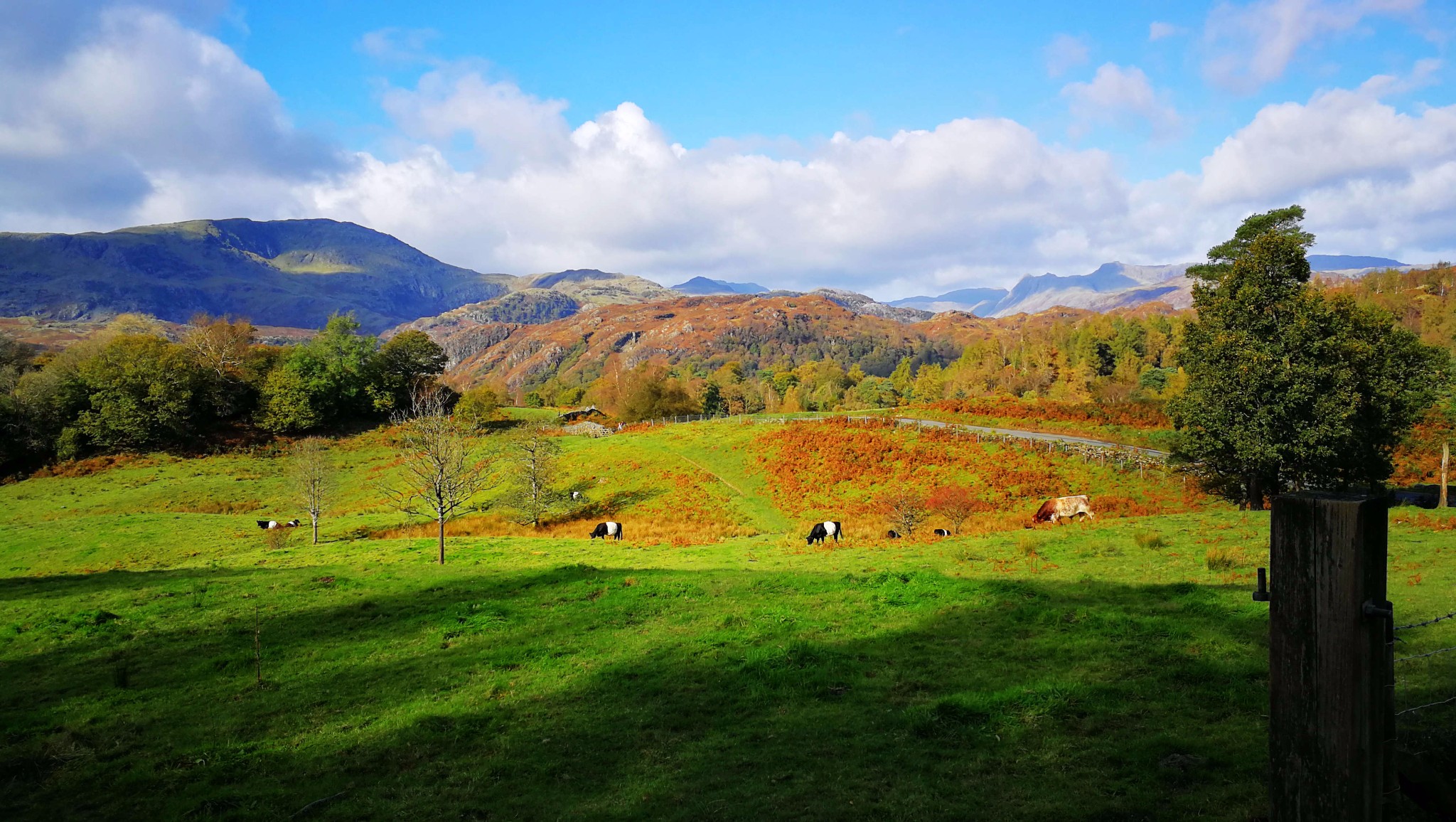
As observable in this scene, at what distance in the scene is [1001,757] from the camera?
8.12 meters

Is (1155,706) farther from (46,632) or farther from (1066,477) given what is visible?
(1066,477)

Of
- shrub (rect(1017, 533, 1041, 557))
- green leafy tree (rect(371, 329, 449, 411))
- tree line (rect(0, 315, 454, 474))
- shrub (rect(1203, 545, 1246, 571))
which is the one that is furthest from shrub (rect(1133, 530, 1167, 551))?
green leafy tree (rect(371, 329, 449, 411))

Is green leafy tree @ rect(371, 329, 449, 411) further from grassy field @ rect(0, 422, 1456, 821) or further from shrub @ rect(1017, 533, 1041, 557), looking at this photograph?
shrub @ rect(1017, 533, 1041, 557)

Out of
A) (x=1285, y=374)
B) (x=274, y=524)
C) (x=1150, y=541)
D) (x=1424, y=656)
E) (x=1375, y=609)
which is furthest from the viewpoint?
(x=274, y=524)

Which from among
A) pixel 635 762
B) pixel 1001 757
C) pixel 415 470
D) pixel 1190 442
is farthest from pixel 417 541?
pixel 1190 442

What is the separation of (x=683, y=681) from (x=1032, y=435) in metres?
44.2

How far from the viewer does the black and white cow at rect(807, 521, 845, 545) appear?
1133 inches

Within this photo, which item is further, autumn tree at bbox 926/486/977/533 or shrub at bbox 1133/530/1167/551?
autumn tree at bbox 926/486/977/533

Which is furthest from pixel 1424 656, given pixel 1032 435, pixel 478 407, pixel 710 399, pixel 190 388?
pixel 710 399

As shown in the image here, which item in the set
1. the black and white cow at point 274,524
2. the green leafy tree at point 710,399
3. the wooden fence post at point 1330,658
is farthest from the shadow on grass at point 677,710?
the green leafy tree at point 710,399

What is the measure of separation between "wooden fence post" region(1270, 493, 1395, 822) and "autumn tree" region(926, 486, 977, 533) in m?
24.4

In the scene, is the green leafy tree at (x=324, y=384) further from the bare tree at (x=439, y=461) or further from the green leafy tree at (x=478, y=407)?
the bare tree at (x=439, y=461)

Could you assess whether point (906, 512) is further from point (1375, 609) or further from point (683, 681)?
point (1375, 609)

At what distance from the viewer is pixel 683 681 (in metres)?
11.8
